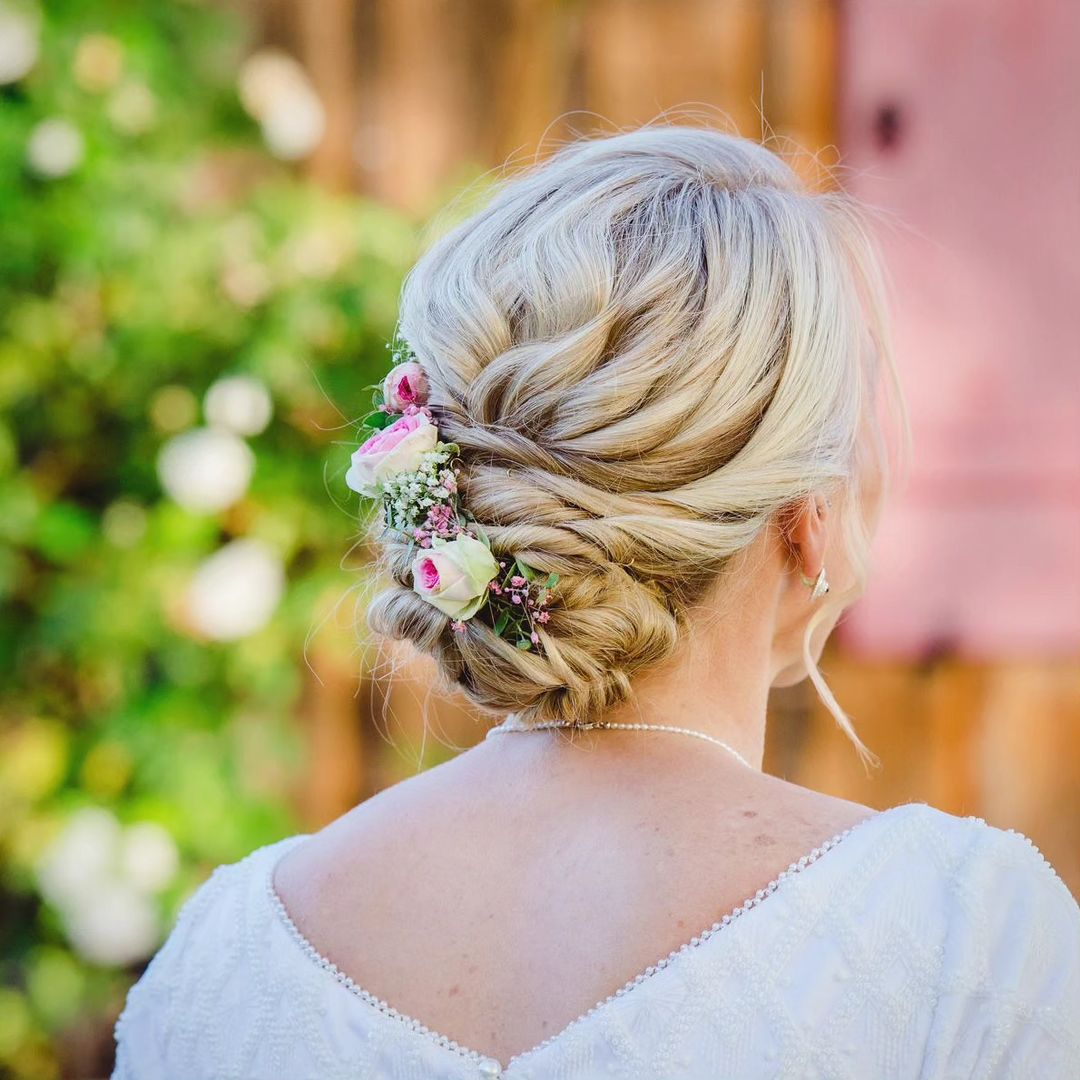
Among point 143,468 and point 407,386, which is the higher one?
point 407,386

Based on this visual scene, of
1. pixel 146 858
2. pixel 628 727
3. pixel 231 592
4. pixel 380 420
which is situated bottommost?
pixel 146 858

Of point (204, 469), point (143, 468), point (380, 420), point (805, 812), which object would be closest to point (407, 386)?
point (380, 420)

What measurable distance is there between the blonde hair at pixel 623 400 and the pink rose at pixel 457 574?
0.03 m

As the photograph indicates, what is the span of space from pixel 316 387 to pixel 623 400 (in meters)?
1.70

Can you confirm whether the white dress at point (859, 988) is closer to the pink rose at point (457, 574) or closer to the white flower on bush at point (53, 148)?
the pink rose at point (457, 574)

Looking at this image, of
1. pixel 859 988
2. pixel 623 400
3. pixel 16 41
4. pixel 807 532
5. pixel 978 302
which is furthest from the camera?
pixel 978 302

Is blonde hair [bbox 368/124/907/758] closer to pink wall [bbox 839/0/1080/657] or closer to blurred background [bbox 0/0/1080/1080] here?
blurred background [bbox 0/0/1080/1080]

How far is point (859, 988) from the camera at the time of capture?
0.99 metres

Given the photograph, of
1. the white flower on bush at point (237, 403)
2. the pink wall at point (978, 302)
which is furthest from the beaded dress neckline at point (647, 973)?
the pink wall at point (978, 302)

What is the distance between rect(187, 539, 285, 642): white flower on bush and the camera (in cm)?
259

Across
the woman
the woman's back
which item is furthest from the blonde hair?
the woman's back

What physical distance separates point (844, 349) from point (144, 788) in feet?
6.52

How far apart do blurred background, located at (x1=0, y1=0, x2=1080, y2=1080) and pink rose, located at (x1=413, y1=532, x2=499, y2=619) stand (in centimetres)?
140

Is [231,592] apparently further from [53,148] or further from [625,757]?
[625,757]
